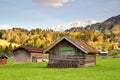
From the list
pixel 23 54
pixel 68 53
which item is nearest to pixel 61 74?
pixel 68 53

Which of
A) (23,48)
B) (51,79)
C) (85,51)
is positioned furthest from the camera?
(23,48)

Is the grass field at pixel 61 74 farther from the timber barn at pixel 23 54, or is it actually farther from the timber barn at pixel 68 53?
the timber barn at pixel 23 54

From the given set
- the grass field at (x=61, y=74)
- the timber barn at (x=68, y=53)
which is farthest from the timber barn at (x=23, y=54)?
the grass field at (x=61, y=74)

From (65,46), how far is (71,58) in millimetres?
2416

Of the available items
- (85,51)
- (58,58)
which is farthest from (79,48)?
(58,58)

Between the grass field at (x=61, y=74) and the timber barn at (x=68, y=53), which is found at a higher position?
the timber barn at (x=68, y=53)

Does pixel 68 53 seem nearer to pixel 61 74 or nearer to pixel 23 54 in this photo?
pixel 61 74

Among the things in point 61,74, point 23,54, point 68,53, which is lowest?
point 61,74

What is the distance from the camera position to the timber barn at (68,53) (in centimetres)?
5097

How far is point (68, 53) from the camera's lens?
53.3 m

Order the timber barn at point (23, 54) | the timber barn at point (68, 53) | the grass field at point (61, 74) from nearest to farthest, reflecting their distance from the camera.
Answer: the grass field at point (61, 74) < the timber barn at point (68, 53) < the timber barn at point (23, 54)

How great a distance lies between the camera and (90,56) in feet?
184

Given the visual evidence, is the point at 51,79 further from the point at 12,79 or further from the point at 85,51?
the point at 85,51

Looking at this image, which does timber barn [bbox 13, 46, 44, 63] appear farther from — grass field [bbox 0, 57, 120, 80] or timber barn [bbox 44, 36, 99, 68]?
grass field [bbox 0, 57, 120, 80]
